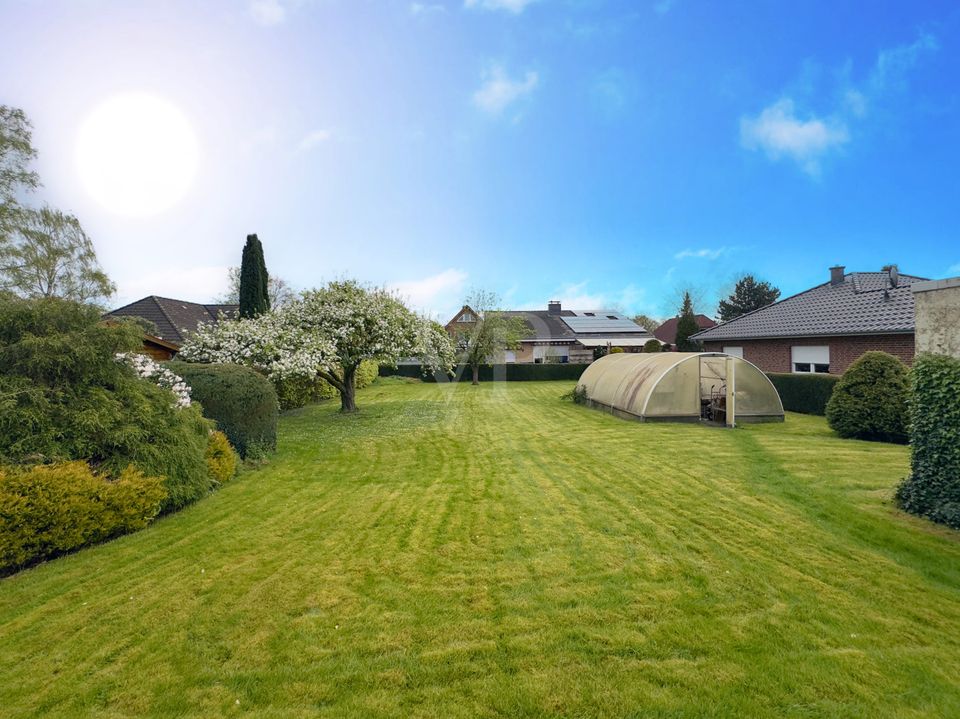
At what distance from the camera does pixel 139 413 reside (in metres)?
5.98

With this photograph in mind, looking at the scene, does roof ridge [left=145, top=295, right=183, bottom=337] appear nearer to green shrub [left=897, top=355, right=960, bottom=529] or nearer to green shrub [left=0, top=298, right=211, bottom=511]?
green shrub [left=0, top=298, right=211, bottom=511]

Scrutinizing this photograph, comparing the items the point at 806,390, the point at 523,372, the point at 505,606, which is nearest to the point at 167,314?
the point at 523,372

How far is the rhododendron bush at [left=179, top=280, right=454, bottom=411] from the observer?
1276 cm

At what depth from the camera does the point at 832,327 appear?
16.3 meters

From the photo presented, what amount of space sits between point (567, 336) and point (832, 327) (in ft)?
78.9

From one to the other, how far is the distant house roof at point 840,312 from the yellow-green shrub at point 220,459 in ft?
59.6

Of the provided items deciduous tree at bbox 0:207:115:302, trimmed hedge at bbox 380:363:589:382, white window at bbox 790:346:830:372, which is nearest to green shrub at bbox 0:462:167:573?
white window at bbox 790:346:830:372

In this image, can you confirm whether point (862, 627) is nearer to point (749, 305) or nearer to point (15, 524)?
point (15, 524)

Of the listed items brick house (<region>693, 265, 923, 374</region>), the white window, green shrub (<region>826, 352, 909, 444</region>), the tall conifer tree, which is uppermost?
the tall conifer tree

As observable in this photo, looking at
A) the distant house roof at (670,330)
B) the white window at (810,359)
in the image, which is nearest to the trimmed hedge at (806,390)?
the white window at (810,359)

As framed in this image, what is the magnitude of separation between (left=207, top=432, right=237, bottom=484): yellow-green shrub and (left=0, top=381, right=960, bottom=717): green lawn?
53 cm

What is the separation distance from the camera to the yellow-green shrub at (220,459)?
24.0ft

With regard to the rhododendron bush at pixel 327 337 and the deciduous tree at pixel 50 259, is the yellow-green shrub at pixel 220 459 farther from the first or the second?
the deciduous tree at pixel 50 259

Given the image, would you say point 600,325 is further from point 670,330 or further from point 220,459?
point 220,459
